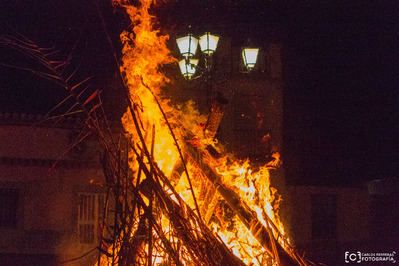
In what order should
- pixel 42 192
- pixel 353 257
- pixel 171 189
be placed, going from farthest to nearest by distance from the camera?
pixel 353 257, pixel 42 192, pixel 171 189

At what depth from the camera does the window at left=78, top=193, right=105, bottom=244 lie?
17.6 meters

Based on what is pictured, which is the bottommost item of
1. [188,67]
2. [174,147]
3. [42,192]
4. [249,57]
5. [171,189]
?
→ [171,189]

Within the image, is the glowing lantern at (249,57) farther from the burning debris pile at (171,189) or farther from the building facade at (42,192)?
the building facade at (42,192)

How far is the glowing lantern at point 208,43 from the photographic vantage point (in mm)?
9875

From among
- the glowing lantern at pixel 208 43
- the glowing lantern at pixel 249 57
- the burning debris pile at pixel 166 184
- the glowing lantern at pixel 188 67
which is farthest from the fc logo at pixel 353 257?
the burning debris pile at pixel 166 184

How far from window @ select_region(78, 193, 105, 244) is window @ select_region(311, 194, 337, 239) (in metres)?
8.31

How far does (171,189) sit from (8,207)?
1450cm

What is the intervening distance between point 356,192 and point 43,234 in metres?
11.8

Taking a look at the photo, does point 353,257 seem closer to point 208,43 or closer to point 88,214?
point 88,214

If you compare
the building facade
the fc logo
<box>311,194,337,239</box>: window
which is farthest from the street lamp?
the fc logo
